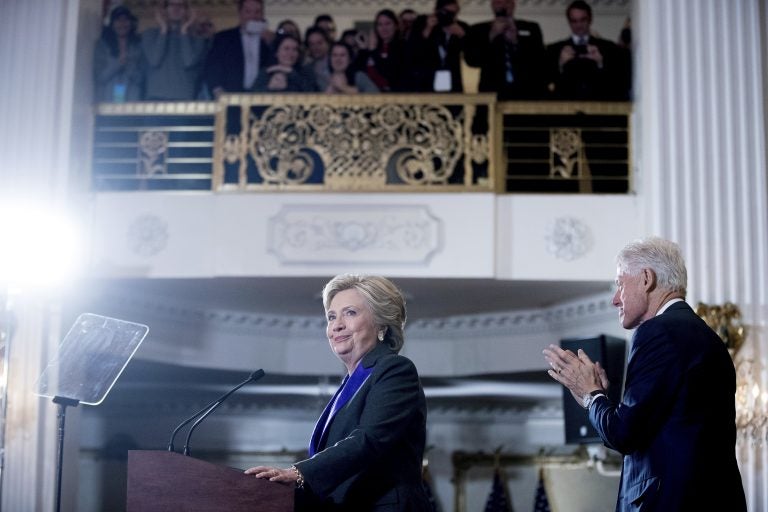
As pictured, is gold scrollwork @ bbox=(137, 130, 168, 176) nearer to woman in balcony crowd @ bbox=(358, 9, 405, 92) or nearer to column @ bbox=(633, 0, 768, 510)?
woman in balcony crowd @ bbox=(358, 9, 405, 92)

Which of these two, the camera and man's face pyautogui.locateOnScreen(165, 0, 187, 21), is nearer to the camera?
the camera

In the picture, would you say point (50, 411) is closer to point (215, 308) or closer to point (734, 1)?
point (215, 308)

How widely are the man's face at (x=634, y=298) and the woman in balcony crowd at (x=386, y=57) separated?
533 centimetres

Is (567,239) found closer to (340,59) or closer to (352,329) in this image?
(340,59)

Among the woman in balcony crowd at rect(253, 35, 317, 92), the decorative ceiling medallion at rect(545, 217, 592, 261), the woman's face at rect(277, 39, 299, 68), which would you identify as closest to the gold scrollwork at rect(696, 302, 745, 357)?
the decorative ceiling medallion at rect(545, 217, 592, 261)

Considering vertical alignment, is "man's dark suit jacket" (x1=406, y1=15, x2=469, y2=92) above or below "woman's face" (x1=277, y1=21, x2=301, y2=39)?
below

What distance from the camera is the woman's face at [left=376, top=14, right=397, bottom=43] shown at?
907 cm

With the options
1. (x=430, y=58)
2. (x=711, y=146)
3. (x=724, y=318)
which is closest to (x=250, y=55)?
(x=430, y=58)

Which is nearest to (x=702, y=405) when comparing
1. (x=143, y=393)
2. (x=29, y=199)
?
(x=29, y=199)

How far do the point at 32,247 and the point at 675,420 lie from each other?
5.66 metres

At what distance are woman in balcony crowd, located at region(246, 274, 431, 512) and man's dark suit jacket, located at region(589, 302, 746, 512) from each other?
0.58m

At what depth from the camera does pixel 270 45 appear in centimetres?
907

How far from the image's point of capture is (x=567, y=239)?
848 centimetres

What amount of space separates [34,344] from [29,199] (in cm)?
101
